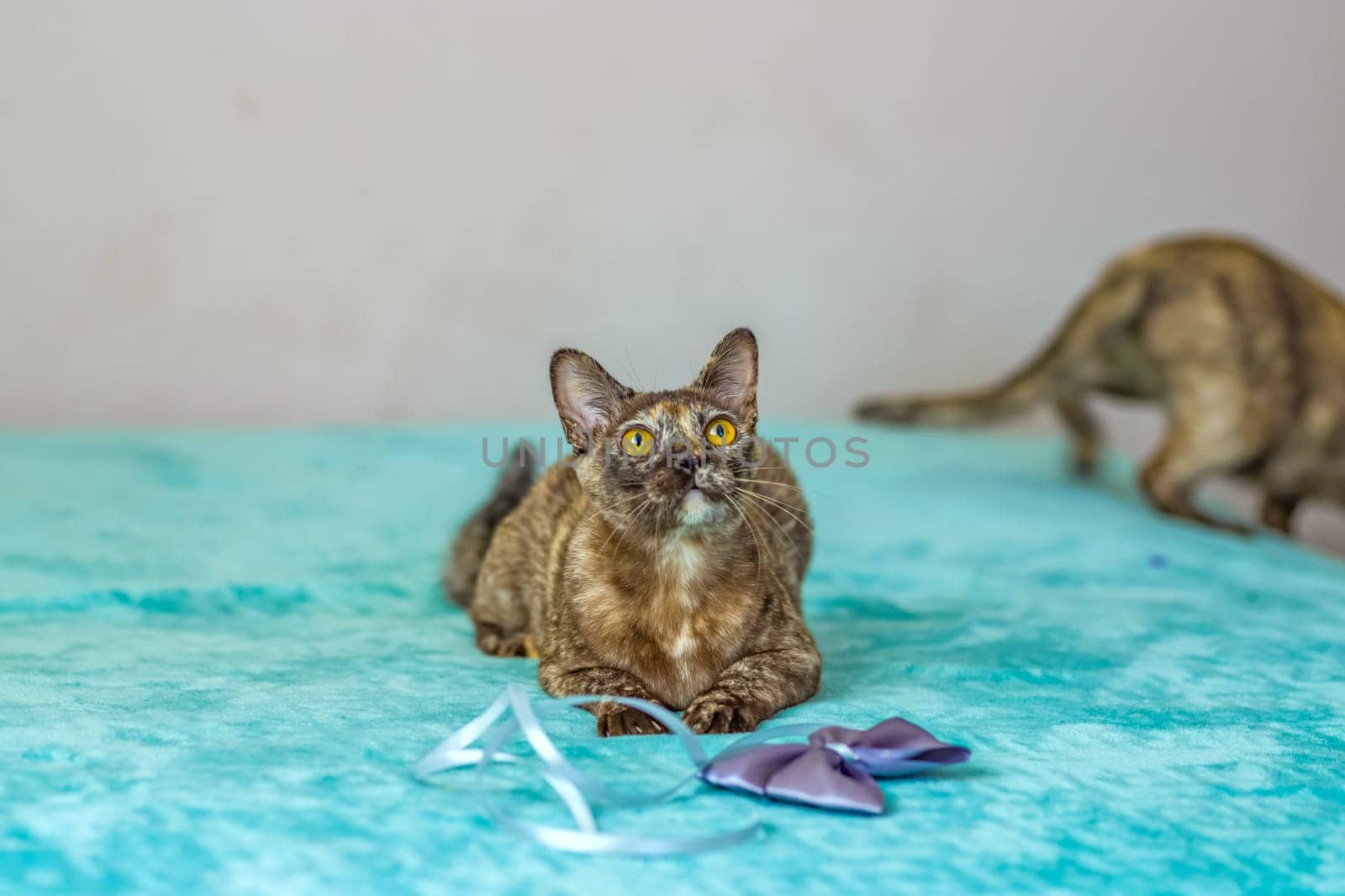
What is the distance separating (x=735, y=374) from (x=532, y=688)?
567mm

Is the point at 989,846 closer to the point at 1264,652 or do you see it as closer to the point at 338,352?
the point at 1264,652

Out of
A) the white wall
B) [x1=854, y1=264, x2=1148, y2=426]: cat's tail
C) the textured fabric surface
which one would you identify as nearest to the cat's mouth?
the textured fabric surface

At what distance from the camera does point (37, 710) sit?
1842mm

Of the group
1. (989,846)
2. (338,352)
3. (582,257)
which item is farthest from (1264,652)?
(338,352)

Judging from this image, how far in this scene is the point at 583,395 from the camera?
6.47 ft

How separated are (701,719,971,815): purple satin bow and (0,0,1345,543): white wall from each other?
131 inches

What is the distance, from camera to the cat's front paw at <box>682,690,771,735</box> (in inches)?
70.7

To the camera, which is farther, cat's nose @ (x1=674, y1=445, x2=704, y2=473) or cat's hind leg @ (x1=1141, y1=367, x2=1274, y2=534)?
cat's hind leg @ (x1=1141, y1=367, x2=1274, y2=534)

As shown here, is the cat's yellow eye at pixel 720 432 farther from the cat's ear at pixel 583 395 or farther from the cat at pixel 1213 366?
the cat at pixel 1213 366

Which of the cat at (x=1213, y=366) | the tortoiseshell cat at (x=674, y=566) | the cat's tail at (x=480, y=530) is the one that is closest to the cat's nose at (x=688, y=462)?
the tortoiseshell cat at (x=674, y=566)

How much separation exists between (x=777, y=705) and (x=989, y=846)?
475mm

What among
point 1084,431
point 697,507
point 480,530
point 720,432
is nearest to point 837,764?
point 697,507

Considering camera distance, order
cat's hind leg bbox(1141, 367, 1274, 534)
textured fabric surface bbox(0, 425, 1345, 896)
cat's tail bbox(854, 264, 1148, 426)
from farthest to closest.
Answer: cat's tail bbox(854, 264, 1148, 426) < cat's hind leg bbox(1141, 367, 1274, 534) < textured fabric surface bbox(0, 425, 1345, 896)

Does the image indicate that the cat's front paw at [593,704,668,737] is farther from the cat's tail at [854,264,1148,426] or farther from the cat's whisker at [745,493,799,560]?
the cat's tail at [854,264,1148,426]
